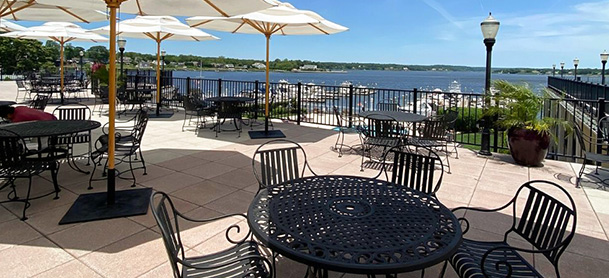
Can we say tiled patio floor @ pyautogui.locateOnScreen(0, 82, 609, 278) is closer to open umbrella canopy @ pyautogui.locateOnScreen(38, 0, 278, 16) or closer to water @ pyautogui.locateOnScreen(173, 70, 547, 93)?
open umbrella canopy @ pyautogui.locateOnScreen(38, 0, 278, 16)

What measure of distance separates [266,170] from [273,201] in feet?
3.02

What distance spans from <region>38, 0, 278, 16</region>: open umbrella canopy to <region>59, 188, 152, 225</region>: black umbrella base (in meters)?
2.40

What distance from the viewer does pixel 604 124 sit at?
5.41m

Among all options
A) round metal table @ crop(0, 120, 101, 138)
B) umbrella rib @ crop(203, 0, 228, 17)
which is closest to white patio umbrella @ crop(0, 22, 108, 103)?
round metal table @ crop(0, 120, 101, 138)

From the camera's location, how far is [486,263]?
2041 millimetres

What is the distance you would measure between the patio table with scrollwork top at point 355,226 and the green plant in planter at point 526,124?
4157 mm

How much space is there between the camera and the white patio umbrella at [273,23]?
6.34 meters

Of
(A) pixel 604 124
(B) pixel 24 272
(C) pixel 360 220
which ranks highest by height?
(A) pixel 604 124

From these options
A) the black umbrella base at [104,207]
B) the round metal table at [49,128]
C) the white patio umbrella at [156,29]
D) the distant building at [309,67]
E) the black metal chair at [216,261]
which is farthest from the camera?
the distant building at [309,67]

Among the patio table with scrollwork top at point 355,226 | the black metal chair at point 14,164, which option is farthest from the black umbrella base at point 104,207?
the patio table with scrollwork top at point 355,226

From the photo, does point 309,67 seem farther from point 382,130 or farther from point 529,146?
point 529,146

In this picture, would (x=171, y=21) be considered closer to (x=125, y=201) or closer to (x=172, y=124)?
(x=172, y=124)

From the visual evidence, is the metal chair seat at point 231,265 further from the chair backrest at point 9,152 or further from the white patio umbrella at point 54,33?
the white patio umbrella at point 54,33

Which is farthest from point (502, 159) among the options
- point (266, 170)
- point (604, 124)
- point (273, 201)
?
point (273, 201)
